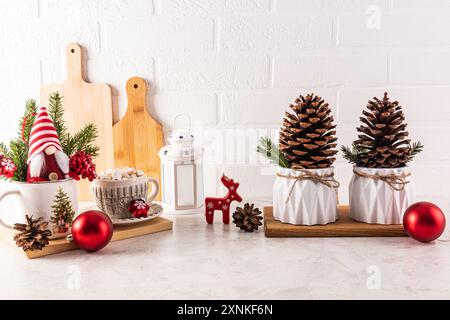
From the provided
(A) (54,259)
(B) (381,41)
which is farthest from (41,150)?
(B) (381,41)

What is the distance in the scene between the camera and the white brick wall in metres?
1.45

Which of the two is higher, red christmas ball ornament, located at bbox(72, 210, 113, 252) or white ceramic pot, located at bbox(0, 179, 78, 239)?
white ceramic pot, located at bbox(0, 179, 78, 239)

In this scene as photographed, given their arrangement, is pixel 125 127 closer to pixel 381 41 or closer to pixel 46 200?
pixel 46 200

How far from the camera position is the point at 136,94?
1469 mm

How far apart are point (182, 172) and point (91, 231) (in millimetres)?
342

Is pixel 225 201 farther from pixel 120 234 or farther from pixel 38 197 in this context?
pixel 38 197

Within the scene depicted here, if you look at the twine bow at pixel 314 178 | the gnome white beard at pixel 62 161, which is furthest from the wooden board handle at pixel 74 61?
the twine bow at pixel 314 178

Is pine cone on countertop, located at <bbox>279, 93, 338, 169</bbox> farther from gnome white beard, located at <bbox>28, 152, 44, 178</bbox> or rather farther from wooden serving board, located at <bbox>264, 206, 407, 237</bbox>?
gnome white beard, located at <bbox>28, 152, 44, 178</bbox>

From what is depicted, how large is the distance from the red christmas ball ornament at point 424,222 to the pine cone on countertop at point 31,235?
0.70m

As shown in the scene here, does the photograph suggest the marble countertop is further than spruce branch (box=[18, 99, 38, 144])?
No

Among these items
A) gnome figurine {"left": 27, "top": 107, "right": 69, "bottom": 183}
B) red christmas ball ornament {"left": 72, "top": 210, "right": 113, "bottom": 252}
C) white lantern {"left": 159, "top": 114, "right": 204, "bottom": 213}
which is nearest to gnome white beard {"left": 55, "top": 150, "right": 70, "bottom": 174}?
gnome figurine {"left": 27, "top": 107, "right": 69, "bottom": 183}

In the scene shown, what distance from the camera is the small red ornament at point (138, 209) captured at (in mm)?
1150

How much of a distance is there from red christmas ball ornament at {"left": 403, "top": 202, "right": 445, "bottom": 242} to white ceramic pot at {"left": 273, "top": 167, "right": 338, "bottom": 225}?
0.53 ft

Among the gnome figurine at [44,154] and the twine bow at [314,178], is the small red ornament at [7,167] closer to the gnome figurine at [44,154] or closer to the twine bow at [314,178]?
the gnome figurine at [44,154]
